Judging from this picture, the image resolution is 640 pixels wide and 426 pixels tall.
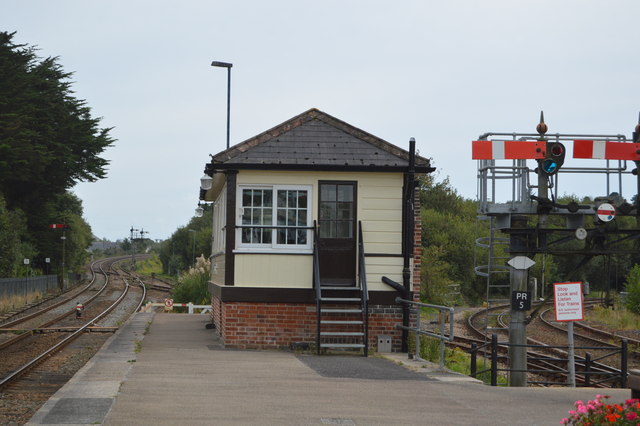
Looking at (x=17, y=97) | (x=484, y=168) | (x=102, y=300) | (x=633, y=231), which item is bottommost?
(x=102, y=300)

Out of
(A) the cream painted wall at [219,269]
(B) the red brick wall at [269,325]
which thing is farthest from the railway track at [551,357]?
(A) the cream painted wall at [219,269]

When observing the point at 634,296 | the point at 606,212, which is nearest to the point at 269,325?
the point at 606,212

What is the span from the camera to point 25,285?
43688mm

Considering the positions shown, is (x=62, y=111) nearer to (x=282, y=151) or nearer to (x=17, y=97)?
(x=17, y=97)

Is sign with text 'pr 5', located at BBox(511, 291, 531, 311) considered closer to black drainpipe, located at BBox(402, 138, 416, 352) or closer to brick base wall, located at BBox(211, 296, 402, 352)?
black drainpipe, located at BBox(402, 138, 416, 352)

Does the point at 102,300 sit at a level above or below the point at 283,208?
below

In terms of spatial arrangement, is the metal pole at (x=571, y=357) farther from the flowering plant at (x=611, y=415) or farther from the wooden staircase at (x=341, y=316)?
the flowering plant at (x=611, y=415)

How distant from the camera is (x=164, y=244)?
10962 cm

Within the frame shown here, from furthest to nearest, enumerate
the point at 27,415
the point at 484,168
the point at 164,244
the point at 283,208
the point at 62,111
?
the point at 164,244, the point at 62,111, the point at 283,208, the point at 484,168, the point at 27,415

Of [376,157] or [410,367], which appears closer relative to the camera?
[410,367]

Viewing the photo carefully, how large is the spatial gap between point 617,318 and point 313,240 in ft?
50.9

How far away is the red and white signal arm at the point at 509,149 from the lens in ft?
46.3

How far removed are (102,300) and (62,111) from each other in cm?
1367

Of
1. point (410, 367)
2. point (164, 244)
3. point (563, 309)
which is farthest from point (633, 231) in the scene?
point (164, 244)
